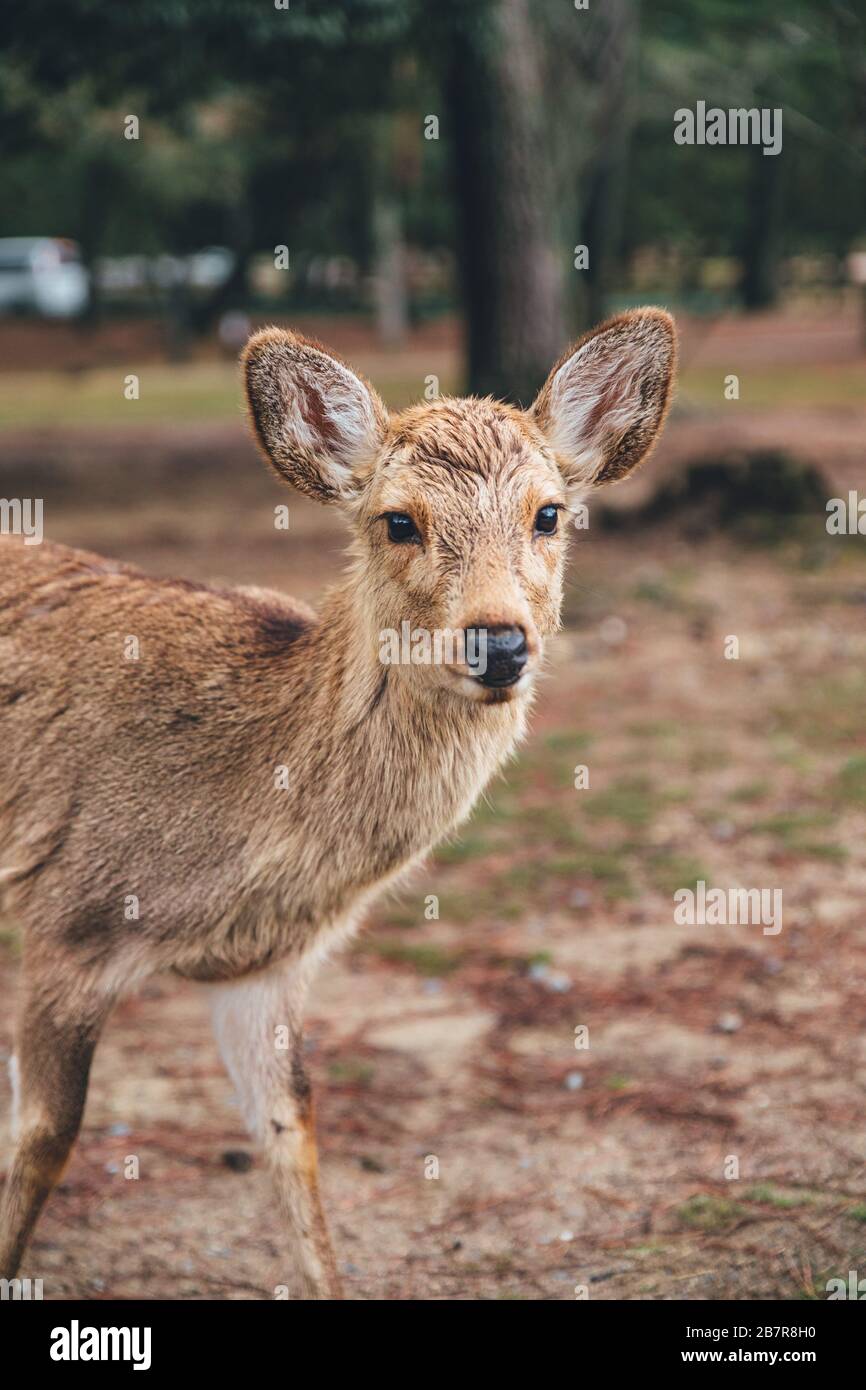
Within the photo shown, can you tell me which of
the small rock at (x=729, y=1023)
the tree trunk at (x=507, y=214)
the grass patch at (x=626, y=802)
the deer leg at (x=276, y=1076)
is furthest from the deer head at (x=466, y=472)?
the tree trunk at (x=507, y=214)

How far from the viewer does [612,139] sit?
61.2 feet

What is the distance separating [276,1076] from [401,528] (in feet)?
5.14

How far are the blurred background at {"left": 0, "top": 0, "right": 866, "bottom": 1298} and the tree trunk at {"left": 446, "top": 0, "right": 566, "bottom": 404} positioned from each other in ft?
0.11

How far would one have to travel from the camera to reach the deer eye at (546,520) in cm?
385

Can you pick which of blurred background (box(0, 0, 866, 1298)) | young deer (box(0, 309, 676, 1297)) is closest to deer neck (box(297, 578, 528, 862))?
young deer (box(0, 309, 676, 1297))

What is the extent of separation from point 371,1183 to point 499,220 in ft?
30.7

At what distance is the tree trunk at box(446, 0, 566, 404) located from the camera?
12.2 metres

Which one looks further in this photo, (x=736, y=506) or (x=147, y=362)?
(x=147, y=362)

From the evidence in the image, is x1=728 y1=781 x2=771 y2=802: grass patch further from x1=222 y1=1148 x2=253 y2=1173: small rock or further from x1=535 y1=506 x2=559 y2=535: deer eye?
x1=535 y1=506 x2=559 y2=535: deer eye

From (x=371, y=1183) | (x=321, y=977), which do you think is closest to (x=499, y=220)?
(x=321, y=977)

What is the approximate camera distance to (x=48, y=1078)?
13.1ft

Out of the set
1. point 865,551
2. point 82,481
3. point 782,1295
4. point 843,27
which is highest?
point 843,27

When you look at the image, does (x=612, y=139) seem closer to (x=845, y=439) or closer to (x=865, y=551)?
(x=845, y=439)

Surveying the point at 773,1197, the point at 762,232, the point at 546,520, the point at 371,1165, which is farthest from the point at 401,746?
the point at 762,232
